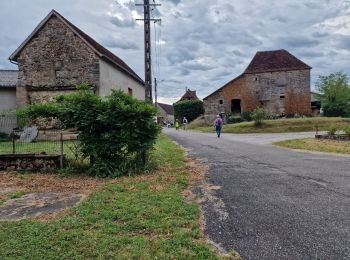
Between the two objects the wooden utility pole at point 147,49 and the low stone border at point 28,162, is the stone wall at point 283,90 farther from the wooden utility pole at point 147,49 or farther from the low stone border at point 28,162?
the low stone border at point 28,162

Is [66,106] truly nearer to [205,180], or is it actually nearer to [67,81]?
[205,180]

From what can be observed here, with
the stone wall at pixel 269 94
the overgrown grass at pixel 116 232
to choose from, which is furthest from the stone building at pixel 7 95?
the stone wall at pixel 269 94

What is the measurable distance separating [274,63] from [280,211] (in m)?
47.0

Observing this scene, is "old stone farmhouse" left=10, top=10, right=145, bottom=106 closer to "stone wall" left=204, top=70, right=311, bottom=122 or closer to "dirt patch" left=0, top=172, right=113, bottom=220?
"dirt patch" left=0, top=172, right=113, bottom=220

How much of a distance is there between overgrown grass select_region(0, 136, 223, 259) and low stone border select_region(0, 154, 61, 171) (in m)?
4.12

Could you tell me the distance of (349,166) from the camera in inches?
466

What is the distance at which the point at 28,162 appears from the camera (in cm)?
1101

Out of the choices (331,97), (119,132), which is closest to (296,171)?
(119,132)

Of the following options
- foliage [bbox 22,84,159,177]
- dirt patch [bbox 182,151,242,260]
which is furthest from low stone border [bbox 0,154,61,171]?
dirt patch [bbox 182,151,242,260]

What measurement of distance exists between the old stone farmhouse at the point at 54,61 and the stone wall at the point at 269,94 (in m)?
26.8

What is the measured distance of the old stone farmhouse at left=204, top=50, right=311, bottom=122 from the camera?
161 feet

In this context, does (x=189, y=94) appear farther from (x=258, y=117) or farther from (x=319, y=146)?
(x=319, y=146)

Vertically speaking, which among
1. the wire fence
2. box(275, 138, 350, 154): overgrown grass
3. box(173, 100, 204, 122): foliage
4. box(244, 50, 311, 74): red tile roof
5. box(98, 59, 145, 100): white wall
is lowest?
box(275, 138, 350, 154): overgrown grass

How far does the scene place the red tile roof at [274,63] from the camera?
162 ft
